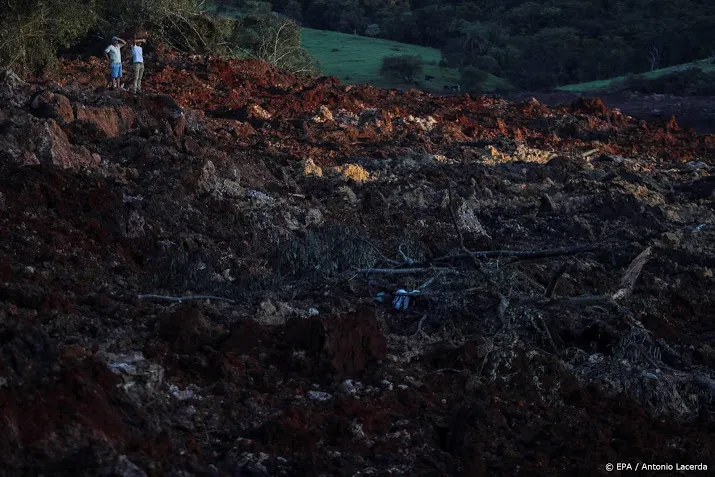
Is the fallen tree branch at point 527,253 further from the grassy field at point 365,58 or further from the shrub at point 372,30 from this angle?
the shrub at point 372,30

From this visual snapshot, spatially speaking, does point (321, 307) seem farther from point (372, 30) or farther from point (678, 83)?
point (372, 30)

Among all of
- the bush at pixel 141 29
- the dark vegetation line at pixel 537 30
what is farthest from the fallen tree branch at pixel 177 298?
the dark vegetation line at pixel 537 30

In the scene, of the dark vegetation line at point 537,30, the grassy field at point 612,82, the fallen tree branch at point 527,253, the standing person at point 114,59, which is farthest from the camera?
the dark vegetation line at point 537,30

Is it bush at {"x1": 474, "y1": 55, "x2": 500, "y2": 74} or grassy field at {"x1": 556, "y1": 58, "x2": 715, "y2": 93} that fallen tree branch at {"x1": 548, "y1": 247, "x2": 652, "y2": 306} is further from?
bush at {"x1": 474, "y1": 55, "x2": 500, "y2": 74}

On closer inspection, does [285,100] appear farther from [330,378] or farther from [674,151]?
[330,378]

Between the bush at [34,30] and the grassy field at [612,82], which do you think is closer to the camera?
the bush at [34,30]

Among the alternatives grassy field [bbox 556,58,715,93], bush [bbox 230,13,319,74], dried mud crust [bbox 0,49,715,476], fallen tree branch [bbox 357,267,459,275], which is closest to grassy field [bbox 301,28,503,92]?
grassy field [bbox 556,58,715,93]
